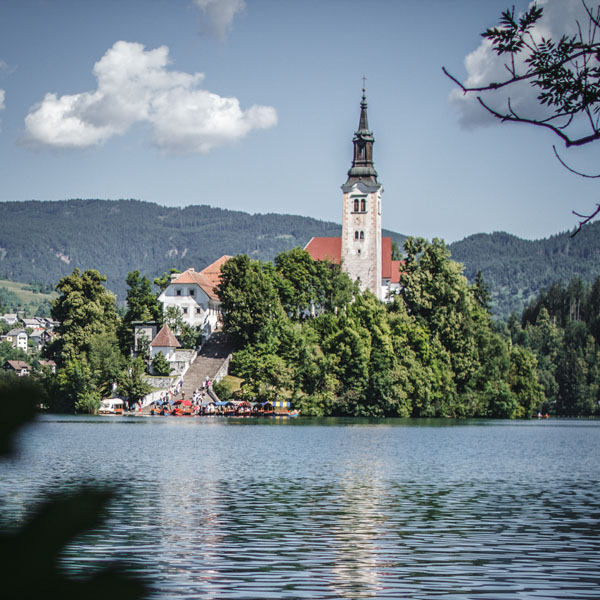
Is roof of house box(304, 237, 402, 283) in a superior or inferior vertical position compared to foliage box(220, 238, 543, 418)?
superior

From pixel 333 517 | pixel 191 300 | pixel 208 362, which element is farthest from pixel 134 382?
pixel 333 517

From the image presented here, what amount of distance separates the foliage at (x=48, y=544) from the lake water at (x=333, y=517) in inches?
2.3

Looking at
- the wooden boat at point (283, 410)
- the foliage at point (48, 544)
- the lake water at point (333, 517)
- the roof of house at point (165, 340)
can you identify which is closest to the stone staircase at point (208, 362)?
the roof of house at point (165, 340)

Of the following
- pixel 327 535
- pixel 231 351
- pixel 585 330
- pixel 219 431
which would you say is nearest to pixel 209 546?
pixel 327 535

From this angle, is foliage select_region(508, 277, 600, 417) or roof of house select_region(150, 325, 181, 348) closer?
roof of house select_region(150, 325, 181, 348)

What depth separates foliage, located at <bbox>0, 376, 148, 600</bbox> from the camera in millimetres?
1705

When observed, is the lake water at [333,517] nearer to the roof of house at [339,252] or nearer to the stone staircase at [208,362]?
the stone staircase at [208,362]

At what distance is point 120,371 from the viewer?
91.4 meters

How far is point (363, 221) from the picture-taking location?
411 ft

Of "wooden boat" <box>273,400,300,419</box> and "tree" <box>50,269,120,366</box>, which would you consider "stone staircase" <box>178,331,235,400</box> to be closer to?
"wooden boat" <box>273,400,300,419</box>

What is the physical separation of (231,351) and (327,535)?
8118 centimetres

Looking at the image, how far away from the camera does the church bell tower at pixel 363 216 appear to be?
123438 mm

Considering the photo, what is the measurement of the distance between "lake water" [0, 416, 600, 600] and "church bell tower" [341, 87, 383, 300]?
75.0m

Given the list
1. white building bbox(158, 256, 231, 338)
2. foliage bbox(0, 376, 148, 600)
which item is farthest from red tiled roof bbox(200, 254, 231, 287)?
foliage bbox(0, 376, 148, 600)
